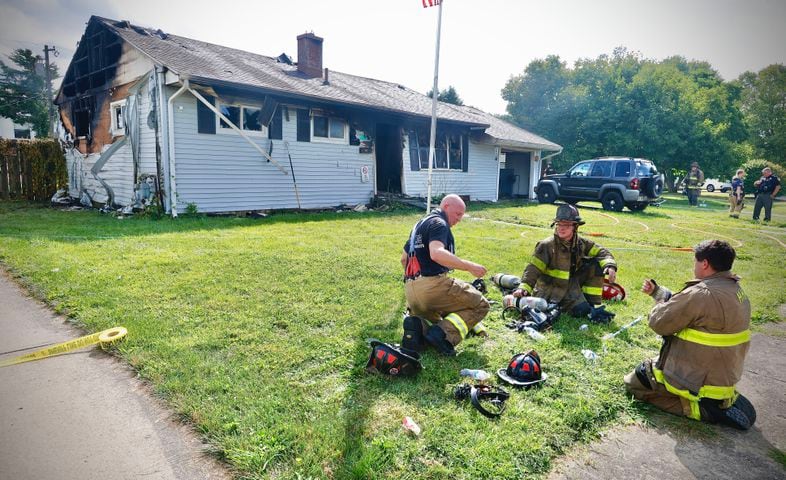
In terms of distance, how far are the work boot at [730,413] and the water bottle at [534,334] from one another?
4.70ft

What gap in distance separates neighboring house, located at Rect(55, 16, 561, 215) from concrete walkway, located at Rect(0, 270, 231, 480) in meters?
8.46

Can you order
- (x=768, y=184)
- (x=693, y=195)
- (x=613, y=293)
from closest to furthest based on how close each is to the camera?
(x=613, y=293) → (x=768, y=184) → (x=693, y=195)

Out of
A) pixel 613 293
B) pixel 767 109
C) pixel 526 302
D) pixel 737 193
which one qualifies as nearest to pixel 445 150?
pixel 737 193

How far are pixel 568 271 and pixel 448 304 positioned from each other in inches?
70.4

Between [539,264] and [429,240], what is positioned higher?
[429,240]

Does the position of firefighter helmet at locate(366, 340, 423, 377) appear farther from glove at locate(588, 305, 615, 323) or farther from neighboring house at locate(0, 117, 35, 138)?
neighboring house at locate(0, 117, 35, 138)

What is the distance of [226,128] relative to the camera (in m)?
11.7

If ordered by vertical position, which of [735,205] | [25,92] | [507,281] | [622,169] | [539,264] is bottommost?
[507,281]

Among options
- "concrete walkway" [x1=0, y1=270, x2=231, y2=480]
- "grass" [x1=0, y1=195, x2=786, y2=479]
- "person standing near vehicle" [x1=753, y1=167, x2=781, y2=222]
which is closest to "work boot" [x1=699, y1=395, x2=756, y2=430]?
"grass" [x1=0, y1=195, x2=786, y2=479]

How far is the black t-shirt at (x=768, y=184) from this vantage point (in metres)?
13.6

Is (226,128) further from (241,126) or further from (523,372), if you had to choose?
(523,372)

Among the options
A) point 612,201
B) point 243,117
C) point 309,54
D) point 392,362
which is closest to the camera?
point 392,362

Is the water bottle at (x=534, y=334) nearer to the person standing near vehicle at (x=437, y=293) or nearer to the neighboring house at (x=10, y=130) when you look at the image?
the person standing near vehicle at (x=437, y=293)

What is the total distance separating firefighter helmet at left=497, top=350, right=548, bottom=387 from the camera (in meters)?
3.32
